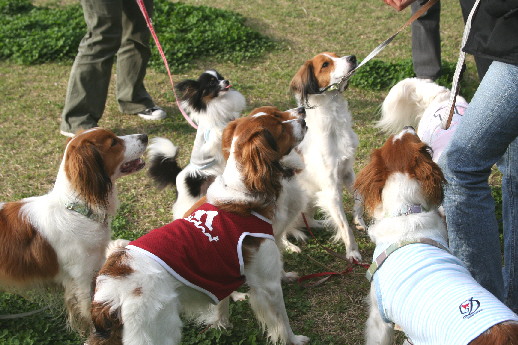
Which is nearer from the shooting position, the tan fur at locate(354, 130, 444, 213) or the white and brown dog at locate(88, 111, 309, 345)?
the white and brown dog at locate(88, 111, 309, 345)

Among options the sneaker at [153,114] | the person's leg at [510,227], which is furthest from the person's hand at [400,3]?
the sneaker at [153,114]

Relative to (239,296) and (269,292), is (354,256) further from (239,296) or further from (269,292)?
(269,292)

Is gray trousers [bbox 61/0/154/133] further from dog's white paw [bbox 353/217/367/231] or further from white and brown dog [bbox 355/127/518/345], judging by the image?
white and brown dog [bbox 355/127/518/345]

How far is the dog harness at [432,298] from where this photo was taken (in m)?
2.01

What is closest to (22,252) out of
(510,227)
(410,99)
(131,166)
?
(131,166)

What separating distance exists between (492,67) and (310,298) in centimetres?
188

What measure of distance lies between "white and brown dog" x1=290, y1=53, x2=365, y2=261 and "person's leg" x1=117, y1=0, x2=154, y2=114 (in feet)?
8.21

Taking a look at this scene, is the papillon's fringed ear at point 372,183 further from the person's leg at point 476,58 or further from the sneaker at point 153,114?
the sneaker at point 153,114

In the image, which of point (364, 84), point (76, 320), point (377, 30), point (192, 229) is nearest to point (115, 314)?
point (192, 229)

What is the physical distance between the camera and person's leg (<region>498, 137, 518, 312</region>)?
301 centimetres

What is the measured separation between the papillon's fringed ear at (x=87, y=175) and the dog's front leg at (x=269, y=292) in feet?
3.08

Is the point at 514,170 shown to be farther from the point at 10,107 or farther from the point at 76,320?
the point at 10,107

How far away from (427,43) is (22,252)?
14.6 ft

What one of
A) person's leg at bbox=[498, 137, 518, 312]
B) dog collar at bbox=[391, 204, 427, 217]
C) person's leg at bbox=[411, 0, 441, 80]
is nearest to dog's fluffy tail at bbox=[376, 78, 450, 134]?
person's leg at bbox=[411, 0, 441, 80]
